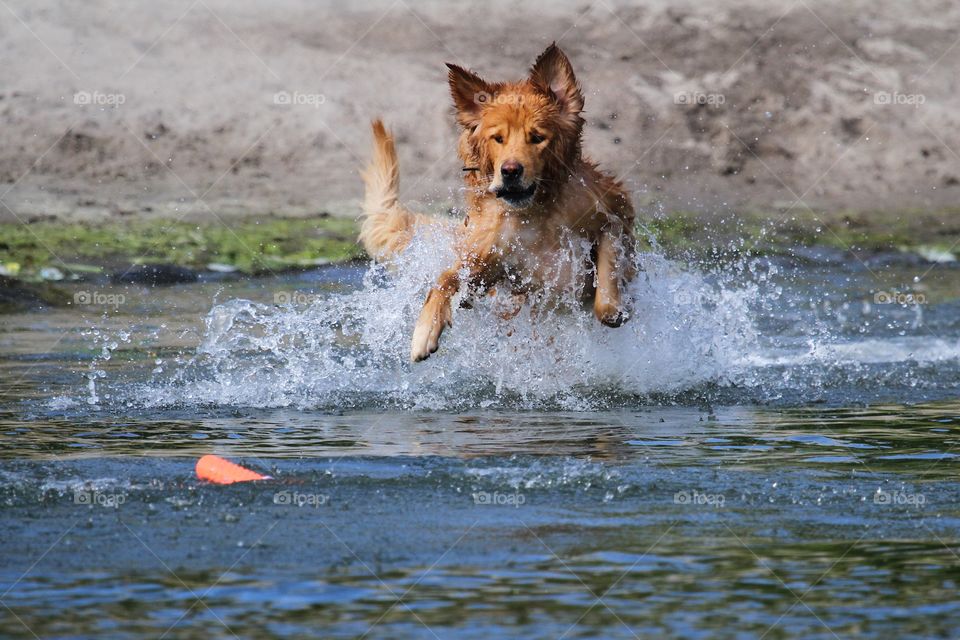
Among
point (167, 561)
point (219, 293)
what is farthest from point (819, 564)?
point (219, 293)

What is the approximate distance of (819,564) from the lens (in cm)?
448

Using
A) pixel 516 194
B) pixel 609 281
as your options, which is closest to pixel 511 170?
pixel 516 194

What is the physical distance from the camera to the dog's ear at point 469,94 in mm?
7258

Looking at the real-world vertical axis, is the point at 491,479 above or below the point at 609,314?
below

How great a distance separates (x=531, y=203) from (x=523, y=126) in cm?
43

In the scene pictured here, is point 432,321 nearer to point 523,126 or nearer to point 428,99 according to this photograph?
point 523,126

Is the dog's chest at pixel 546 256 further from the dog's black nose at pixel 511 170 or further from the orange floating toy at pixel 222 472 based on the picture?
the orange floating toy at pixel 222 472

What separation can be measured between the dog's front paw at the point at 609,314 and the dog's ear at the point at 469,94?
1.09 meters

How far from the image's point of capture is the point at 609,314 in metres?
7.38

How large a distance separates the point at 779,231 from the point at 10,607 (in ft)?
34.3

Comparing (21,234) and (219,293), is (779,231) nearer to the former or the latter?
(219,293)

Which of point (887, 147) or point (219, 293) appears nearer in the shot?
point (219, 293)

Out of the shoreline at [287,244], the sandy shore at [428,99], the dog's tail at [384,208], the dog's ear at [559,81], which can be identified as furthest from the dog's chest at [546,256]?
the sandy shore at [428,99]

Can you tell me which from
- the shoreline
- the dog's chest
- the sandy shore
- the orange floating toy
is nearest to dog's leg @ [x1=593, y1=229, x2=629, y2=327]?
the dog's chest
